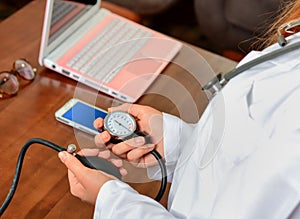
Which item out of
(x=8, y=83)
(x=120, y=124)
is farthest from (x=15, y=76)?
(x=120, y=124)

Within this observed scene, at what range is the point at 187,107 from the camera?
958 millimetres

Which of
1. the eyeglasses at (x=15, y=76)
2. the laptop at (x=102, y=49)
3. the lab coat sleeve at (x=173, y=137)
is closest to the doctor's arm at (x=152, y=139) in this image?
the lab coat sleeve at (x=173, y=137)

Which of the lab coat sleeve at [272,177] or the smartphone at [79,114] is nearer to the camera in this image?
the lab coat sleeve at [272,177]

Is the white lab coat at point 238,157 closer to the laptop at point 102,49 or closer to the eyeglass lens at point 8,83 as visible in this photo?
the laptop at point 102,49

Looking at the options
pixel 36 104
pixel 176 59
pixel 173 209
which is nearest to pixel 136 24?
pixel 176 59

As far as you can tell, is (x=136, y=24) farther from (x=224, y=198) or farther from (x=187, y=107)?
(x=224, y=198)

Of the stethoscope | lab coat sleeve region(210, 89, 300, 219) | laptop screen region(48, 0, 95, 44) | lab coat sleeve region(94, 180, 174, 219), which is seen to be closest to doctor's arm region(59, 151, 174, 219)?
lab coat sleeve region(94, 180, 174, 219)

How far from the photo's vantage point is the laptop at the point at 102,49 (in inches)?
42.0

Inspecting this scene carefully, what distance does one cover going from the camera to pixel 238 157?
0.73 m

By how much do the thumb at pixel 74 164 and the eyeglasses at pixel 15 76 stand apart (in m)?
0.26

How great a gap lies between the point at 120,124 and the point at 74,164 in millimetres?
99

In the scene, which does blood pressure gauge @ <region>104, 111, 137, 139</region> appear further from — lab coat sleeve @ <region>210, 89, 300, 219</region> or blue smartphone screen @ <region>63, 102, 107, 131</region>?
lab coat sleeve @ <region>210, 89, 300, 219</region>

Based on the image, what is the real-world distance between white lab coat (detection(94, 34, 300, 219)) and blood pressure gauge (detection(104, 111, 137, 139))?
68mm

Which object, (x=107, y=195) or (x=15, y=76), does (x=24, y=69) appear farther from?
(x=107, y=195)
